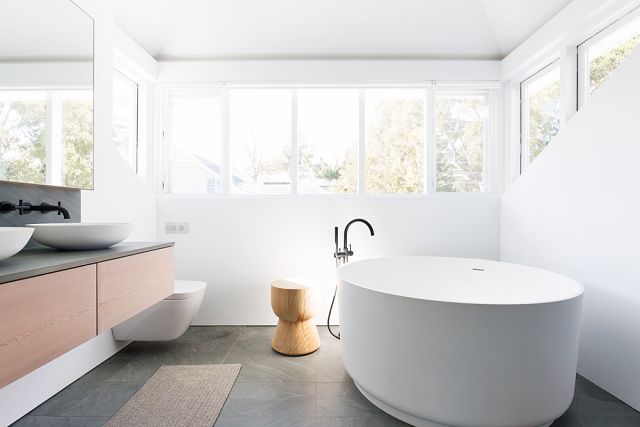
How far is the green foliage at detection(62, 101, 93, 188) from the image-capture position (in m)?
1.72

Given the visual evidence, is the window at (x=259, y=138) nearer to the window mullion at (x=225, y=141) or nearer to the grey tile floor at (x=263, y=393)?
the window mullion at (x=225, y=141)

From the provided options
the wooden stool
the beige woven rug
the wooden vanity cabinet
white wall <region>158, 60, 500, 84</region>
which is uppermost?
white wall <region>158, 60, 500, 84</region>

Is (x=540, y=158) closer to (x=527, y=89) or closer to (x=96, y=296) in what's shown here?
(x=527, y=89)

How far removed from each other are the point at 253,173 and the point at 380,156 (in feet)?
3.78

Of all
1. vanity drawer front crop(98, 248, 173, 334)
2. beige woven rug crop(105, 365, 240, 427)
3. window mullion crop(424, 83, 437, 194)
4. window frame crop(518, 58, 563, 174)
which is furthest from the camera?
window mullion crop(424, 83, 437, 194)

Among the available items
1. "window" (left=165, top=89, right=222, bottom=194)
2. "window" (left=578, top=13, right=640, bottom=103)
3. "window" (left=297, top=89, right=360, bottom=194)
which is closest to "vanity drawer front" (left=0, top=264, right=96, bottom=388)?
"window" (left=165, top=89, right=222, bottom=194)

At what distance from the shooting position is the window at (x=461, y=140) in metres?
2.95

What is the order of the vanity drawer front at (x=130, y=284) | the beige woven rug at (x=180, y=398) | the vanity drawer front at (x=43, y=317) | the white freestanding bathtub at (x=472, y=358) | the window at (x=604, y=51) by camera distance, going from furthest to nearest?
the window at (x=604, y=51) → the beige woven rug at (x=180, y=398) → the white freestanding bathtub at (x=472, y=358) → the vanity drawer front at (x=130, y=284) → the vanity drawer front at (x=43, y=317)

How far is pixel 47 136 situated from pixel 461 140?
2.97 meters

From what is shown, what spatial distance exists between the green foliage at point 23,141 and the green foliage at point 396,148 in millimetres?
2229

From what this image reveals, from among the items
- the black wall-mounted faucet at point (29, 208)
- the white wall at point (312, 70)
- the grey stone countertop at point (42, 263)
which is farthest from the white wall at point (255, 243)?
the grey stone countertop at point (42, 263)

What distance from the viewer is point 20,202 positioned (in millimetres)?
1455

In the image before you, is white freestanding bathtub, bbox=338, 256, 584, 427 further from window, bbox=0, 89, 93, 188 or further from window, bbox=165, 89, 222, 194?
window, bbox=165, 89, 222, 194

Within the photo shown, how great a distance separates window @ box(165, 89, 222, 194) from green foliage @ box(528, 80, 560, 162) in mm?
2712
